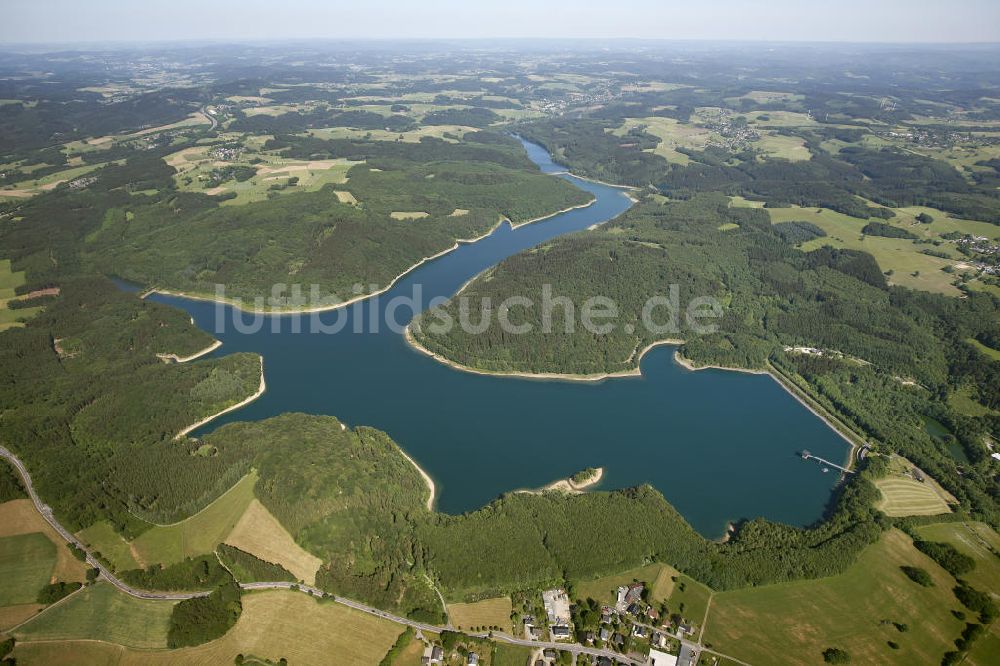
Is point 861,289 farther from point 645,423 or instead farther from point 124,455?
point 124,455

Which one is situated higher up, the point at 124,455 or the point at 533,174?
the point at 533,174

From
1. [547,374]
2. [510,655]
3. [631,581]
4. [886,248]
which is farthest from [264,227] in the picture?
[886,248]

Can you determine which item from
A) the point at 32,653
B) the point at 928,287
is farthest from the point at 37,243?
the point at 928,287

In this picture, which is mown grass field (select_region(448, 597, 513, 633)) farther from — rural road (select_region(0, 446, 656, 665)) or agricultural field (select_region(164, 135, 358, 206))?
agricultural field (select_region(164, 135, 358, 206))

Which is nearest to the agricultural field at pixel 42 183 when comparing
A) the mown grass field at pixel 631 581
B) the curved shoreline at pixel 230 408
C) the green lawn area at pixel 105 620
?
the curved shoreline at pixel 230 408

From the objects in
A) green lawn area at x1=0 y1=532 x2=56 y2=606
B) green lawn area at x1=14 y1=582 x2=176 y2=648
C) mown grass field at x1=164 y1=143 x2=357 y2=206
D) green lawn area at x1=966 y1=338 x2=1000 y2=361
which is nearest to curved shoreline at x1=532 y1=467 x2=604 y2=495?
green lawn area at x1=14 y1=582 x2=176 y2=648
